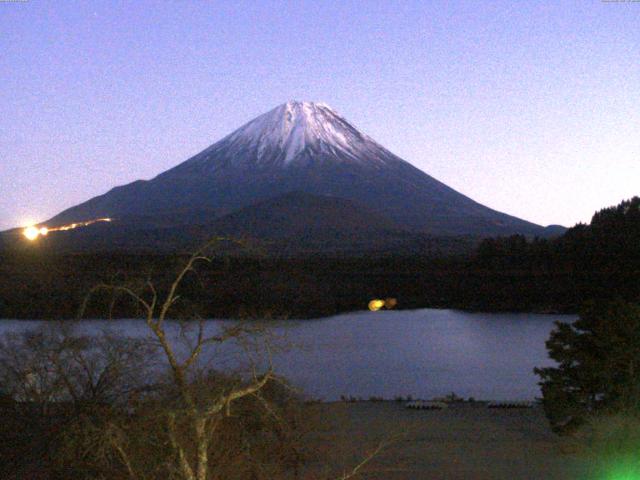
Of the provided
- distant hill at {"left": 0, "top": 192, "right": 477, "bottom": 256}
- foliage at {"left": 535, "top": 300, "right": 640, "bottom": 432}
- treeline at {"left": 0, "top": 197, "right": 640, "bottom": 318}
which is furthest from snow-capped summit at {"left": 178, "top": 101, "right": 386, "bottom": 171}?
foliage at {"left": 535, "top": 300, "right": 640, "bottom": 432}

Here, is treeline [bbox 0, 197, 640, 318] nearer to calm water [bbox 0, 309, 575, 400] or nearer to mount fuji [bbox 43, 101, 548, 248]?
calm water [bbox 0, 309, 575, 400]

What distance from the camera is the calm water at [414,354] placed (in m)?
16.7

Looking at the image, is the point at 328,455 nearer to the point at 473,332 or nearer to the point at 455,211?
the point at 473,332

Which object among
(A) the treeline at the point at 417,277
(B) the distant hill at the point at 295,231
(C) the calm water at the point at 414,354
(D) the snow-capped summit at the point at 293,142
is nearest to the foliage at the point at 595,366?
(C) the calm water at the point at 414,354

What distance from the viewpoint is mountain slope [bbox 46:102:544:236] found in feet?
175

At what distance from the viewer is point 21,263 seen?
27.4 meters

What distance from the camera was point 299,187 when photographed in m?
57.9

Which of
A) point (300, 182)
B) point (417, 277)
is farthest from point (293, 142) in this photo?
point (417, 277)

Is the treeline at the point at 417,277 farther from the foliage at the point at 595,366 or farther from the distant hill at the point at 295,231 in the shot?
the foliage at the point at 595,366

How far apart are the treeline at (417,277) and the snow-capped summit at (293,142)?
95.2 ft

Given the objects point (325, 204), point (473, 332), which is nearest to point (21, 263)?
point (473, 332)

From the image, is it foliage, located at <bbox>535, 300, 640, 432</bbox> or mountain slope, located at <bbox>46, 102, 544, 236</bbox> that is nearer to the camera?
foliage, located at <bbox>535, 300, 640, 432</bbox>

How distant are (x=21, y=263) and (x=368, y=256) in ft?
51.8

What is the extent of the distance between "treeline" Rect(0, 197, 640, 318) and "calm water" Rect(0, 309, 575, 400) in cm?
113
